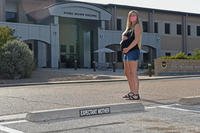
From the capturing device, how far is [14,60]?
30016 mm

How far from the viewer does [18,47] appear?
30.5 meters

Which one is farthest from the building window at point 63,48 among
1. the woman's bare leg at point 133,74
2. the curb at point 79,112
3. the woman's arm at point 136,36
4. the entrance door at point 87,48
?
the curb at point 79,112

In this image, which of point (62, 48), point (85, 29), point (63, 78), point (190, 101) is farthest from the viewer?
point (85, 29)

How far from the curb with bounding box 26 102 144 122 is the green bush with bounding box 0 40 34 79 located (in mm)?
20735

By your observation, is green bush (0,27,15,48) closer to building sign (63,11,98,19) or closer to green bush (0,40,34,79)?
green bush (0,40,34,79)

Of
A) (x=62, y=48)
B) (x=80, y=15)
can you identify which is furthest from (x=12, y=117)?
(x=62, y=48)

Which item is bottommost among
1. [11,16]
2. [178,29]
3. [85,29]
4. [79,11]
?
[85,29]

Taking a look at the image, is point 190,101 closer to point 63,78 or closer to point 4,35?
point 63,78

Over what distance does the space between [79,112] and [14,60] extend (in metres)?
21.4

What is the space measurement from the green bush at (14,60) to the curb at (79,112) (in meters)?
20.7

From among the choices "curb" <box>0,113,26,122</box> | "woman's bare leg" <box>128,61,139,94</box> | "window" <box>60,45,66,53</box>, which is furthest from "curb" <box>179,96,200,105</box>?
"window" <box>60,45,66,53</box>

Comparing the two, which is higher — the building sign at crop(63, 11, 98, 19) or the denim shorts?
the building sign at crop(63, 11, 98, 19)

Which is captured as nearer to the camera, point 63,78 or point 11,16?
point 63,78

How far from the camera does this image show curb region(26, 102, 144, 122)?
877 centimetres
